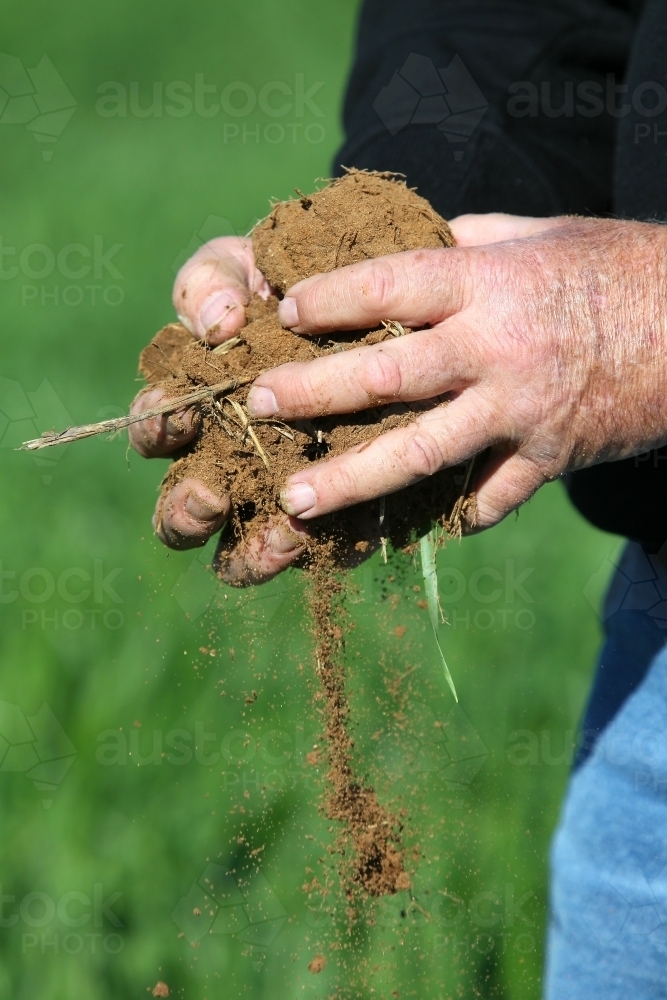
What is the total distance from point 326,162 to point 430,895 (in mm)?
7413

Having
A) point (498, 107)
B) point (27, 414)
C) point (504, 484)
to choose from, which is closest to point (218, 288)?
point (504, 484)

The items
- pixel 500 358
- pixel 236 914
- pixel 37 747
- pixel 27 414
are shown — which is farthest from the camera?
Result: pixel 27 414

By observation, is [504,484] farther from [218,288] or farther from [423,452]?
[218,288]

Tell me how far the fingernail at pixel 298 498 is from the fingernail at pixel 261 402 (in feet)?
0.49

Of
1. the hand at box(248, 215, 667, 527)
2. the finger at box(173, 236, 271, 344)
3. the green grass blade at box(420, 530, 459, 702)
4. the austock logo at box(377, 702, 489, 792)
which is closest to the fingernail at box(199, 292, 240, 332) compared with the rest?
the finger at box(173, 236, 271, 344)

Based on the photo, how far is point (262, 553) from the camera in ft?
6.53

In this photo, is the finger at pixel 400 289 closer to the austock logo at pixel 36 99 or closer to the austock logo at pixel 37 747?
the austock logo at pixel 37 747

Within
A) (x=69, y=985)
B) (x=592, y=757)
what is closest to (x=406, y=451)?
(x=592, y=757)

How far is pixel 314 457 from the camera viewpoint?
1.95 m

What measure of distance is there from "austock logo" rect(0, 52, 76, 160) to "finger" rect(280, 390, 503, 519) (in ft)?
23.0

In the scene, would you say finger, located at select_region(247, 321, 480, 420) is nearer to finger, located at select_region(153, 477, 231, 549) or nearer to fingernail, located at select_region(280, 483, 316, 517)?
fingernail, located at select_region(280, 483, 316, 517)

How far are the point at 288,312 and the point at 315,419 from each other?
0.21m

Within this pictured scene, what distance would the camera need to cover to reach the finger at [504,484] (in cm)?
184

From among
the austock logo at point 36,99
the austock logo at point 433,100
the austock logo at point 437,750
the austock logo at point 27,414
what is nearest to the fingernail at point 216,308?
the austock logo at point 433,100
